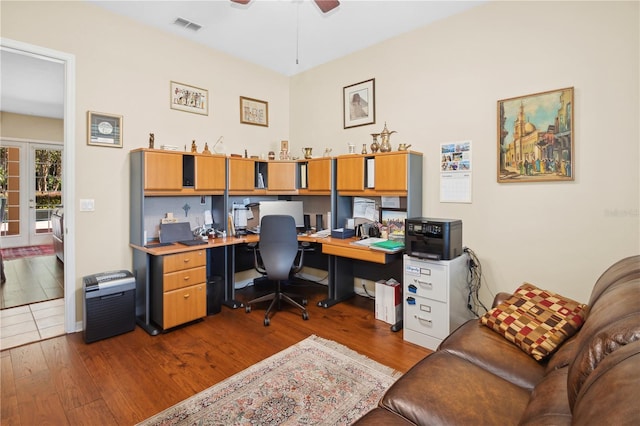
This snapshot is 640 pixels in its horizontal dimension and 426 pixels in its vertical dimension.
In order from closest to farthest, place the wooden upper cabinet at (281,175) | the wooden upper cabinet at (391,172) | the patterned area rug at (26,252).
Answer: the wooden upper cabinet at (391,172), the wooden upper cabinet at (281,175), the patterned area rug at (26,252)

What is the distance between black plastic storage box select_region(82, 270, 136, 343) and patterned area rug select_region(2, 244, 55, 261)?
4.58 metres

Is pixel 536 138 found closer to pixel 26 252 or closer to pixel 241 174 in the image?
pixel 241 174

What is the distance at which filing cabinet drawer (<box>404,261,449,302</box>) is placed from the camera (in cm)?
262

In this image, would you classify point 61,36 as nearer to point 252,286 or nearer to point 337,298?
point 252,286

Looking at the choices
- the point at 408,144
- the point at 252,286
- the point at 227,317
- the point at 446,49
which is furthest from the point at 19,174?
the point at 446,49

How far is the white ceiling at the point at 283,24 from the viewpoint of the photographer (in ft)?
9.75

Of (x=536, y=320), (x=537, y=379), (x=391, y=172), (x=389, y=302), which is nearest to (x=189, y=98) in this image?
(x=391, y=172)

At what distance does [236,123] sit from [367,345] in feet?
9.88

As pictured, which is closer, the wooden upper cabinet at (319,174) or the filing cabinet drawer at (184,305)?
the filing cabinet drawer at (184,305)

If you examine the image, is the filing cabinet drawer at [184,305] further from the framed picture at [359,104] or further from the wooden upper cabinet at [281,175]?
the framed picture at [359,104]

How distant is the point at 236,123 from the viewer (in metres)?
4.13

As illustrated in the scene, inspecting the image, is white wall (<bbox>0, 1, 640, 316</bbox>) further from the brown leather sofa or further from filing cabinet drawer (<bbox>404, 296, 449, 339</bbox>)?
the brown leather sofa

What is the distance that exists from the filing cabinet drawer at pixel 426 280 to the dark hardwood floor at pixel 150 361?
45cm

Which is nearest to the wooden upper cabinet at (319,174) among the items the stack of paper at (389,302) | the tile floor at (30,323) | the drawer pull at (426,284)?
the stack of paper at (389,302)
